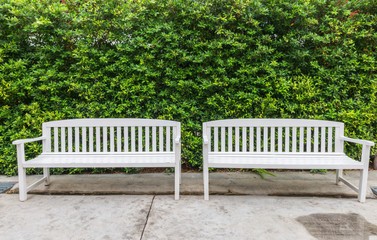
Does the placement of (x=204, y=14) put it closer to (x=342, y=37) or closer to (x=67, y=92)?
(x=342, y=37)

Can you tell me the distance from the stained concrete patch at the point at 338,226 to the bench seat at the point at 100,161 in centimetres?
175

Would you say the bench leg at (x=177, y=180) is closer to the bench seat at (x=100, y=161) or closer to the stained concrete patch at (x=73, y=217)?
the bench seat at (x=100, y=161)

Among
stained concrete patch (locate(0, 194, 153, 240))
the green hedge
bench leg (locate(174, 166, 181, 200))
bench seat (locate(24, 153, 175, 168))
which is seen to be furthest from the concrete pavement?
the green hedge

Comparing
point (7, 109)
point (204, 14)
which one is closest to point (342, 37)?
point (204, 14)

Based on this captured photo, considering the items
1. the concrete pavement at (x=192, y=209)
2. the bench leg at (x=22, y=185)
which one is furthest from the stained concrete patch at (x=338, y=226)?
the bench leg at (x=22, y=185)

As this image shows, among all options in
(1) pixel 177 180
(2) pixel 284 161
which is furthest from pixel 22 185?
(2) pixel 284 161

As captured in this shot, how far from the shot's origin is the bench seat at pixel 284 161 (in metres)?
3.14

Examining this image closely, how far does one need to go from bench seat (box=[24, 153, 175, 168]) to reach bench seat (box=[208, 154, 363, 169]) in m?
0.69

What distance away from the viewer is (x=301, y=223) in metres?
2.68

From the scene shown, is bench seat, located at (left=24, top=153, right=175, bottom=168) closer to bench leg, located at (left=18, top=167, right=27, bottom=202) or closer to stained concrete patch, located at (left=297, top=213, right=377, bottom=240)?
bench leg, located at (left=18, top=167, right=27, bottom=202)

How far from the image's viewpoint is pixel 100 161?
3332 millimetres

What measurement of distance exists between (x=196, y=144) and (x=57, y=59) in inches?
106

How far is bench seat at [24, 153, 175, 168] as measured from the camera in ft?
10.5

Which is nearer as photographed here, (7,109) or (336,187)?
(336,187)
